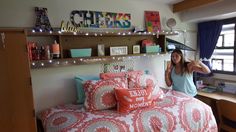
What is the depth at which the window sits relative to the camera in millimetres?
3029

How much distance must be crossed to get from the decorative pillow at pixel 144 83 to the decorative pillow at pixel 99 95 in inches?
13.2

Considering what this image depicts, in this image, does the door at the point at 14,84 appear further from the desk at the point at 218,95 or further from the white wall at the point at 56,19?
the desk at the point at 218,95

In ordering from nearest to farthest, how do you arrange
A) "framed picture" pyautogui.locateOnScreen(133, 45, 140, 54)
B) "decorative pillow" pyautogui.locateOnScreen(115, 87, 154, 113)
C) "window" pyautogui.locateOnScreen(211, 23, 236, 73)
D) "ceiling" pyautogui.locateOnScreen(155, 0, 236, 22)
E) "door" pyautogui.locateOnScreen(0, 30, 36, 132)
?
"door" pyautogui.locateOnScreen(0, 30, 36, 132) < "decorative pillow" pyautogui.locateOnScreen(115, 87, 154, 113) < "ceiling" pyautogui.locateOnScreen(155, 0, 236, 22) < "framed picture" pyautogui.locateOnScreen(133, 45, 140, 54) < "window" pyautogui.locateOnScreen(211, 23, 236, 73)

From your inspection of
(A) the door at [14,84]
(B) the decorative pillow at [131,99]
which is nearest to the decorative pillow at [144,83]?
(B) the decorative pillow at [131,99]

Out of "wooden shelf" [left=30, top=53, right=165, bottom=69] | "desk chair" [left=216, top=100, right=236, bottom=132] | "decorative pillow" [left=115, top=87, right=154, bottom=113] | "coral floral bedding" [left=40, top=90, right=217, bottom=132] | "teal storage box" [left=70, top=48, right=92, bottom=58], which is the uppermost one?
"teal storage box" [left=70, top=48, right=92, bottom=58]

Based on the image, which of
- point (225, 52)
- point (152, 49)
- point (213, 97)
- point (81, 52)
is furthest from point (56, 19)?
point (225, 52)

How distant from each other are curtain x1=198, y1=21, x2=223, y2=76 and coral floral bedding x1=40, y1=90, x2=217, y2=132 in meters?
1.55

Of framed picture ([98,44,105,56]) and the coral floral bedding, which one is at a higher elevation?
framed picture ([98,44,105,56])

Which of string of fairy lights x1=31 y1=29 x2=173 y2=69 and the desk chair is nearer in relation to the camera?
string of fairy lights x1=31 y1=29 x2=173 y2=69

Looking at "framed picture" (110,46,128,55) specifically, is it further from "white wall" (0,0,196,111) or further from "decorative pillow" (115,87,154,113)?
"decorative pillow" (115,87,154,113)

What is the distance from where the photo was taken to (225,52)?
10.4ft

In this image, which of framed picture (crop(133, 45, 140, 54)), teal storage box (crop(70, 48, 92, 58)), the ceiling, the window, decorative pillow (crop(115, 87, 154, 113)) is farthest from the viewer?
the window

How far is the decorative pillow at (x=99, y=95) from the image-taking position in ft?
6.40

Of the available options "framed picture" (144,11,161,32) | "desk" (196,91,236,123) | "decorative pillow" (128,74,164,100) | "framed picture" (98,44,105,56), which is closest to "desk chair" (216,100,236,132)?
"desk" (196,91,236,123)
